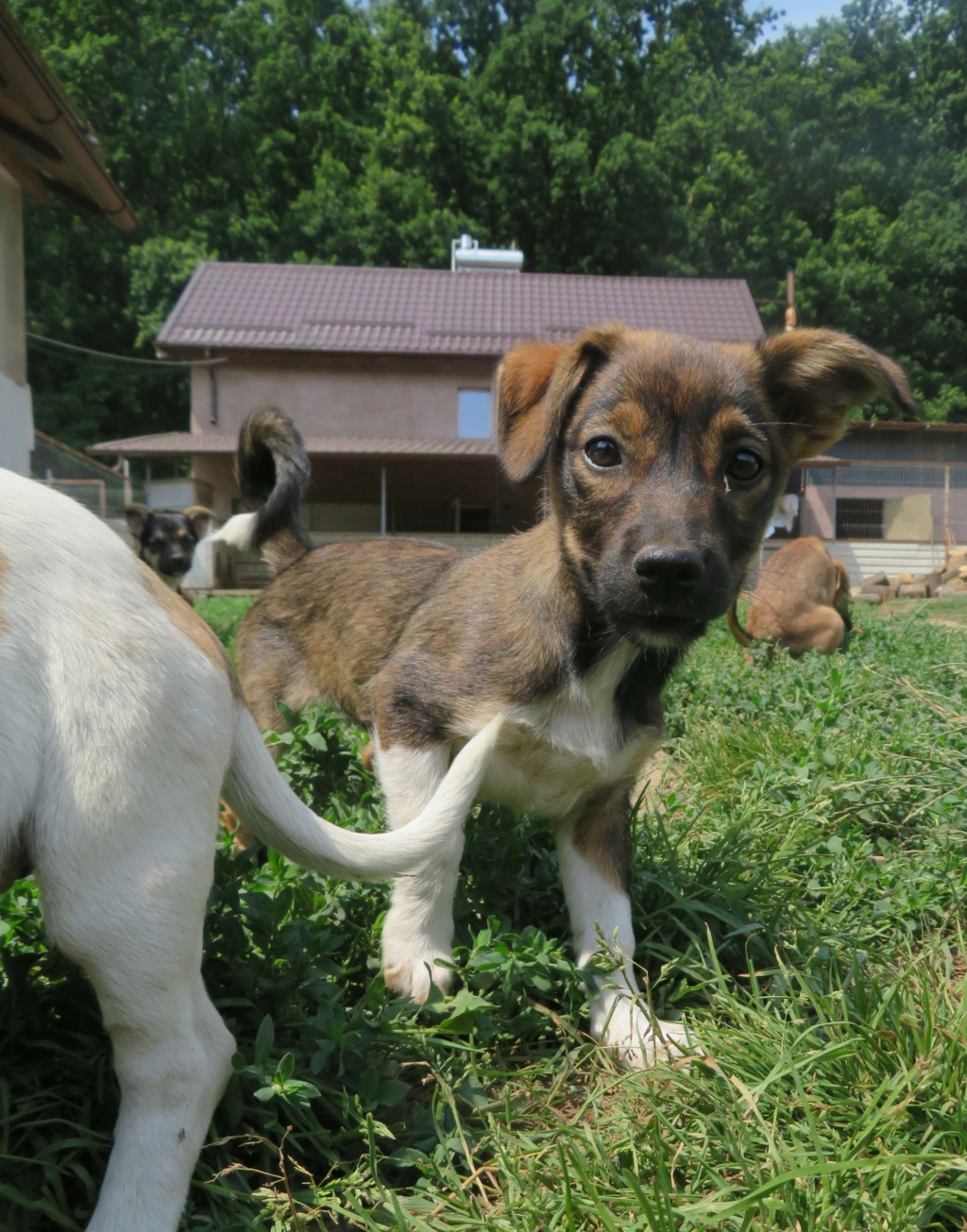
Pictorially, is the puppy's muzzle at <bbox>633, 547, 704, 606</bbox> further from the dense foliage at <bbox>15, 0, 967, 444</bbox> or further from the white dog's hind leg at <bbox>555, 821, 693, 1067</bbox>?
the dense foliage at <bbox>15, 0, 967, 444</bbox>

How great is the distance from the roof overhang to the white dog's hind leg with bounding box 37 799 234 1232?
6.07 meters

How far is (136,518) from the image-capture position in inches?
486

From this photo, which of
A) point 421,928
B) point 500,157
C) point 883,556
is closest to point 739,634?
point 421,928

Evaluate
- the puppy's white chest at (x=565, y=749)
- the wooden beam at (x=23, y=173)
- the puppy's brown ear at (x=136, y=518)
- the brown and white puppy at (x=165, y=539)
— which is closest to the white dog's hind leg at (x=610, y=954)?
the puppy's white chest at (x=565, y=749)

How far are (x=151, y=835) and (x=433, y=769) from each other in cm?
127

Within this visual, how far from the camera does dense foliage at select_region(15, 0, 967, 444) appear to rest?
1571 inches

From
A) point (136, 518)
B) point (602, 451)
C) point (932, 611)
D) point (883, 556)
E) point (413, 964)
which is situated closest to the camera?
point (413, 964)

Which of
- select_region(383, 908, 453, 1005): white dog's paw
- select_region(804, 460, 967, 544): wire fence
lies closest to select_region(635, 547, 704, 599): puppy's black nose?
select_region(383, 908, 453, 1005): white dog's paw

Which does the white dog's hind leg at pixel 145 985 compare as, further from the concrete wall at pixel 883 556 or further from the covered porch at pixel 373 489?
the concrete wall at pixel 883 556

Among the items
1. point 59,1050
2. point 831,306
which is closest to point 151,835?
point 59,1050

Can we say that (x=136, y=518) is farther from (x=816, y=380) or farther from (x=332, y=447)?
(x=332, y=447)

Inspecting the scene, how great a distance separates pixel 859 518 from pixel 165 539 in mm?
23836

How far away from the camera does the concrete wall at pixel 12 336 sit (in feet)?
25.4

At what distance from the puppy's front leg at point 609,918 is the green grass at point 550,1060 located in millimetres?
82
